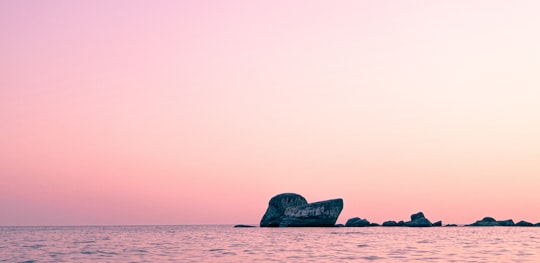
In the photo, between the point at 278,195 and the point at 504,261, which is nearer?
the point at 504,261

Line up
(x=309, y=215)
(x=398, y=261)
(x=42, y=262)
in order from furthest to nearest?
1. (x=309, y=215)
2. (x=42, y=262)
3. (x=398, y=261)

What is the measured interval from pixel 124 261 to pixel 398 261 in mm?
18195

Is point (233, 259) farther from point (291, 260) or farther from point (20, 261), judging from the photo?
point (20, 261)

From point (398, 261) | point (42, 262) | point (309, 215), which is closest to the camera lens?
point (398, 261)

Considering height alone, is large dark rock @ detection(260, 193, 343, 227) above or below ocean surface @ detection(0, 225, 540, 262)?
above

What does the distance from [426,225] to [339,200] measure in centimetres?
3272

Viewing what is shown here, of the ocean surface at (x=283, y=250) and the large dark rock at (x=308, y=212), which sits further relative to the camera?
the large dark rock at (x=308, y=212)

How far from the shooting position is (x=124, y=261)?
3878cm

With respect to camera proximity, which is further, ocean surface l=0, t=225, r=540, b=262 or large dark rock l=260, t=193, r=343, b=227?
large dark rock l=260, t=193, r=343, b=227

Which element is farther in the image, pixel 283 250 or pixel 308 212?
pixel 308 212

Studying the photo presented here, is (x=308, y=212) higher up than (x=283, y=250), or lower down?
higher up

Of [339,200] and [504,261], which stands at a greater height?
[339,200]

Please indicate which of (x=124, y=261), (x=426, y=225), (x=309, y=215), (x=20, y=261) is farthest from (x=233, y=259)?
(x=426, y=225)

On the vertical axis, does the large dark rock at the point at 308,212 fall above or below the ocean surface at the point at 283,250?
above
